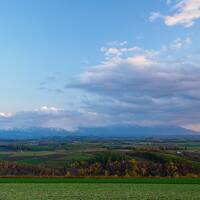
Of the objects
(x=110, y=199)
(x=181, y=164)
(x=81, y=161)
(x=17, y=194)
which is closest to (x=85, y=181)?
(x=17, y=194)

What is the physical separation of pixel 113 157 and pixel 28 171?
1022 inches

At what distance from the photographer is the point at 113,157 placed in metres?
104

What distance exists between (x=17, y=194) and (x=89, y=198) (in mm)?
7413

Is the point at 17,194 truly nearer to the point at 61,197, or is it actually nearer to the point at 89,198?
the point at 61,197

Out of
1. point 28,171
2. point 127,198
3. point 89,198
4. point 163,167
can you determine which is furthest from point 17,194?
point 163,167

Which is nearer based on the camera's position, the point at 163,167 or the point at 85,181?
the point at 85,181

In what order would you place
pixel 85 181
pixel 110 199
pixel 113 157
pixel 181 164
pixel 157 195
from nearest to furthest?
pixel 110 199, pixel 157 195, pixel 85 181, pixel 181 164, pixel 113 157

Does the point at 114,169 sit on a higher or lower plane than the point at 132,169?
lower

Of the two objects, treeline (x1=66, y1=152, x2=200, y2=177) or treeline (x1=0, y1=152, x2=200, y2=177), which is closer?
treeline (x1=0, y1=152, x2=200, y2=177)

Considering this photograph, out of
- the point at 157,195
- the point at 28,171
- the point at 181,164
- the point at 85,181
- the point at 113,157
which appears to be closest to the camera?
the point at 157,195

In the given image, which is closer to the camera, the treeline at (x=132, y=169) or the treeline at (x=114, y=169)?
the treeline at (x=114, y=169)

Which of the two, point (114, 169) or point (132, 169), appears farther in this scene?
point (114, 169)

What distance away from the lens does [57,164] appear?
109188 millimetres

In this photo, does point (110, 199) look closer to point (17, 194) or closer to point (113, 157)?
point (17, 194)
